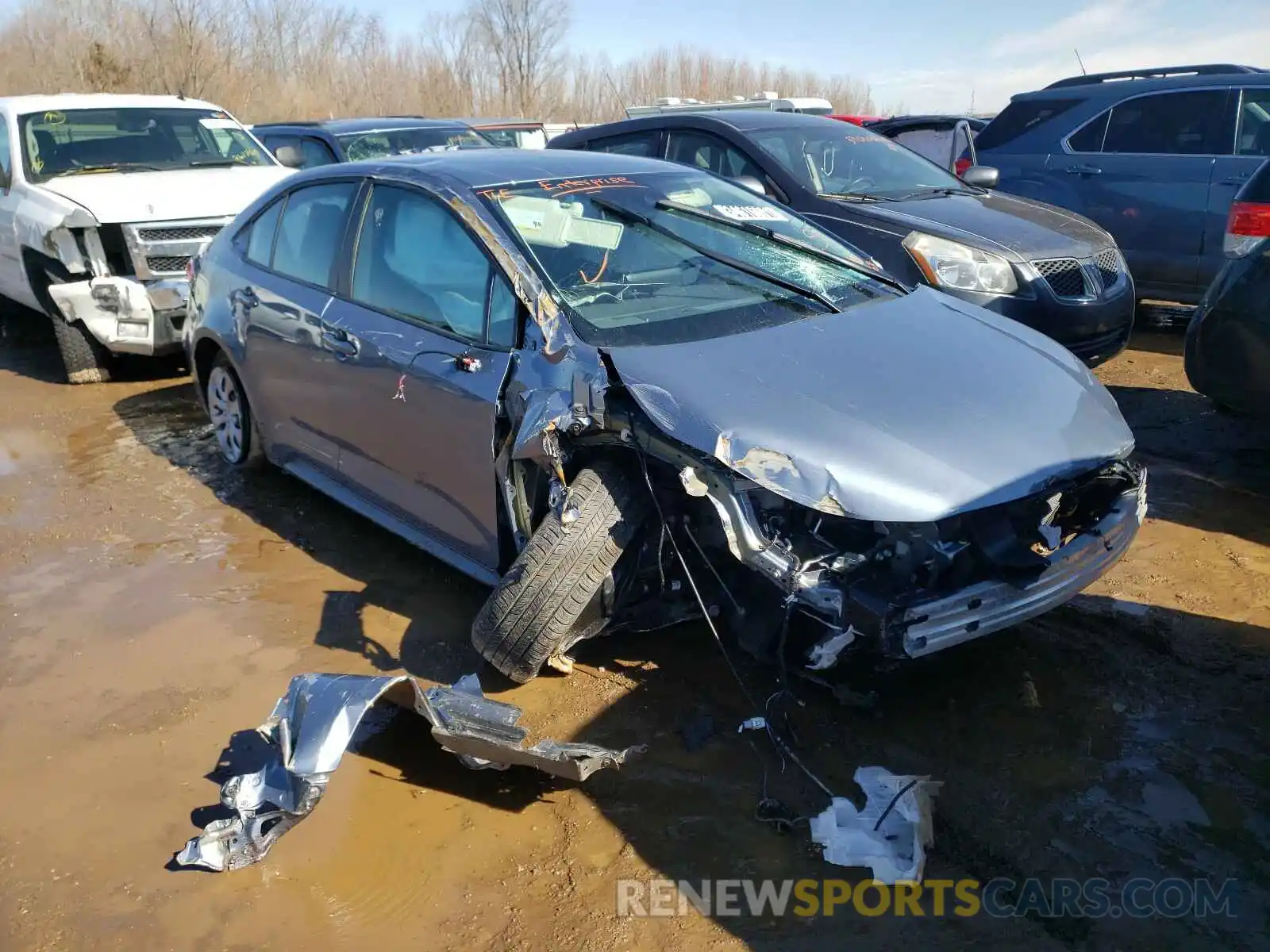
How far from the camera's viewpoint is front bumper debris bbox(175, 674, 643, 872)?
9.09ft

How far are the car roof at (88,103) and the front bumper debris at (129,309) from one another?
6.13 ft

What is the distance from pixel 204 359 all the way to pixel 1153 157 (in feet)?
22.8

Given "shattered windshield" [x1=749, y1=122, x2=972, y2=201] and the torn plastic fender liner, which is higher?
"shattered windshield" [x1=749, y1=122, x2=972, y2=201]

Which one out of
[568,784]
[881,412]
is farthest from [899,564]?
[568,784]

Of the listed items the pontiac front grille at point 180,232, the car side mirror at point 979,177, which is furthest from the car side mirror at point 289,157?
the car side mirror at point 979,177

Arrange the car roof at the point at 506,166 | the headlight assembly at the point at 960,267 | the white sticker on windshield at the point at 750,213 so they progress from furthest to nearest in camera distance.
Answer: the headlight assembly at the point at 960,267, the white sticker on windshield at the point at 750,213, the car roof at the point at 506,166

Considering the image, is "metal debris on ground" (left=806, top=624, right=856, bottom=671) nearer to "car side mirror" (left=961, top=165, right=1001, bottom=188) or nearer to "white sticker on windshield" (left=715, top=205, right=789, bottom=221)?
"white sticker on windshield" (left=715, top=205, right=789, bottom=221)

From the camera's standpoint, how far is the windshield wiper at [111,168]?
25.5 feet

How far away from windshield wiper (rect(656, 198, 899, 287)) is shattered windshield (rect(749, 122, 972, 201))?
96.6 inches

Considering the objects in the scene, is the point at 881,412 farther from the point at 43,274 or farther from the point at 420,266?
the point at 43,274

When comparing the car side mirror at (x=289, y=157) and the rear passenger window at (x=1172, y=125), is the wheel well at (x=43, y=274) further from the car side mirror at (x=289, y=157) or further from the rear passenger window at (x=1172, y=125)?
the rear passenger window at (x=1172, y=125)

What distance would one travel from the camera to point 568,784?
313 cm

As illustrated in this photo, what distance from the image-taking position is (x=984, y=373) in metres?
3.47

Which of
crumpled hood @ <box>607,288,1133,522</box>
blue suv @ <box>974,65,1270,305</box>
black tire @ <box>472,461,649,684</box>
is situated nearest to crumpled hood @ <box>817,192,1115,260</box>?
blue suv @ <box>974,65,1270,305</box>
